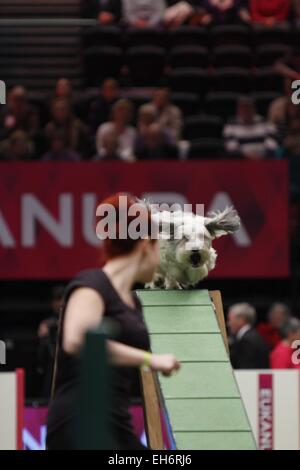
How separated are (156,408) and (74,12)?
32.5 ft

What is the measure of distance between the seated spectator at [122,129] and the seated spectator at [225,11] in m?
2.13

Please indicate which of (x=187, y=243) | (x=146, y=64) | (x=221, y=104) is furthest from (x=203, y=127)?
(x=187, y=243)

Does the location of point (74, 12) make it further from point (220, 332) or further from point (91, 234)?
point (220, 332)

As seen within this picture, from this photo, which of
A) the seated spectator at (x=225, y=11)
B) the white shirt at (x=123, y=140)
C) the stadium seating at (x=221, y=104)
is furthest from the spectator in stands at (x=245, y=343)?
the seated spectator at (x=225, y=11)

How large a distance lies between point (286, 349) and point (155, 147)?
2.56 m

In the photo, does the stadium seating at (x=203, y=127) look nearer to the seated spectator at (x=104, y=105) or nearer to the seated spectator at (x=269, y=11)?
the seated spectator at (x=104, y=105)

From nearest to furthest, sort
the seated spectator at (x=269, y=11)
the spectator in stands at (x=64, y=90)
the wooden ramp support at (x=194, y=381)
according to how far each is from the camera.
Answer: the wooden ramp support at (x=194, y=381) → the spectator in stands at (x=64, y=90) → the seated spectator at (x=269, y=11)

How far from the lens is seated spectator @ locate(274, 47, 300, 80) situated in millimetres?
14344

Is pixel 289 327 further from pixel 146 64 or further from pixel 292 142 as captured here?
pixel 146 64

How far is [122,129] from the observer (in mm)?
13477

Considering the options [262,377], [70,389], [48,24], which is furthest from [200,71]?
[70,389]

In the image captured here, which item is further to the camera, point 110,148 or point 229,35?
point 229,35

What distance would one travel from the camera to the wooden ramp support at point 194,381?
6.01m

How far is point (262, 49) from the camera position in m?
15.0
